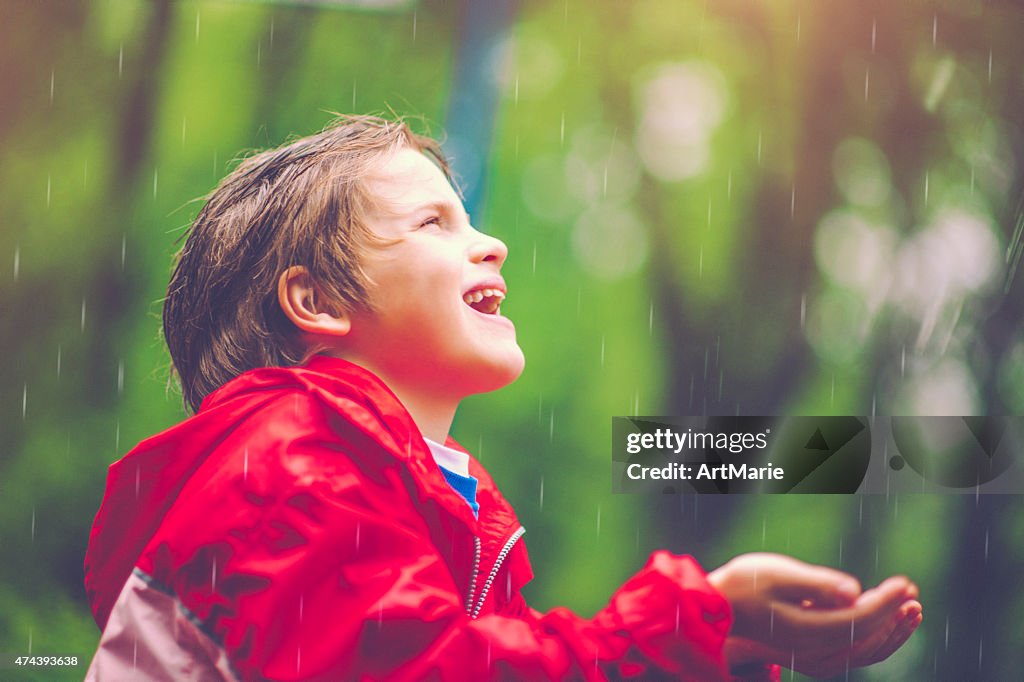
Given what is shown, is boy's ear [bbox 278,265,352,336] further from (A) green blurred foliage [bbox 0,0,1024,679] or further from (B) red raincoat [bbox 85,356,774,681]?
(A) green blurred foliage [bbox 0,0,1024,679]

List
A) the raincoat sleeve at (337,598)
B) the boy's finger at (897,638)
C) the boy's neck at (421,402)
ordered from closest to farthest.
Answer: the raincoat sleeve at (337,598)
the boy's finger at (897,638)
the boy's neck at (421,402)

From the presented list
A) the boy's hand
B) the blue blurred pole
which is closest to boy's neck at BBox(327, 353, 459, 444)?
the blue blurred pole

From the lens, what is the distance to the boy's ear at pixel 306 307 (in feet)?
5.53

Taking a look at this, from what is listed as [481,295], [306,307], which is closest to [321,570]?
[306,307]

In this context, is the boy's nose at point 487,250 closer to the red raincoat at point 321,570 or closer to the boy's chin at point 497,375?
the boy's chin at point 497,375

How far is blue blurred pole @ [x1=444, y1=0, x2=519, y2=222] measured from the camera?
1893 mm

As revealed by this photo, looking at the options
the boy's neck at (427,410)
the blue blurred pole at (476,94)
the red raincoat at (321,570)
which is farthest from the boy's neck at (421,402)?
the blue blurred pole at (476,94)

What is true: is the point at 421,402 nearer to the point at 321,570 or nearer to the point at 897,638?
the point at 321,570

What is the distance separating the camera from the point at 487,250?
1785 mm

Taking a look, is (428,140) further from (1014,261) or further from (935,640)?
(935,640)

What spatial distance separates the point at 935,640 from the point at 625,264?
1.05 meters

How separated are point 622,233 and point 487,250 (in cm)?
31

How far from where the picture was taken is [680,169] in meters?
1.91

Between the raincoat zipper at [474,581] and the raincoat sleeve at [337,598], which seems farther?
the raincoat zipper at [474,581]
